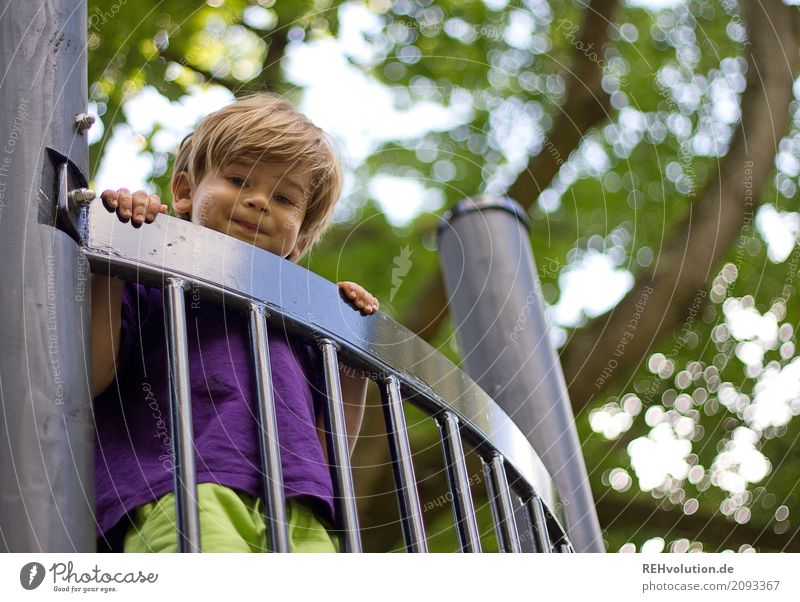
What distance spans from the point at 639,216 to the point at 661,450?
0.85 meters

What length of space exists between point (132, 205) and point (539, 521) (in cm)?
69

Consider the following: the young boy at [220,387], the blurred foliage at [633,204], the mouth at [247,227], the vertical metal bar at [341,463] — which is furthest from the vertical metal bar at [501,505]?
the blurred foliage at [633,204]

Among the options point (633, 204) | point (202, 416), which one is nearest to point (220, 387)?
point (202, 416)

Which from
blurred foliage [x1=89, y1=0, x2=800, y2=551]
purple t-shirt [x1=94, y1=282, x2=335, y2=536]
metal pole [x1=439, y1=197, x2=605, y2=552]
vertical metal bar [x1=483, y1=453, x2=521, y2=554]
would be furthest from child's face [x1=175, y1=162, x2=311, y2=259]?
blurred foliage [x1=89, y1=0, x2=800, y2=551]

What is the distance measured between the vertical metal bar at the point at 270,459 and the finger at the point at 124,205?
0.56 ft

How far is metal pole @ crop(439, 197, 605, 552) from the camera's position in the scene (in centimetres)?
189

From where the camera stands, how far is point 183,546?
848mm

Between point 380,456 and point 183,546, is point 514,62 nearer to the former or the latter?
point 380,456

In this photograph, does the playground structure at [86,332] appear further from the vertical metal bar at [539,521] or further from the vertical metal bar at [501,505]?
the vertical metal bar at [539,521]

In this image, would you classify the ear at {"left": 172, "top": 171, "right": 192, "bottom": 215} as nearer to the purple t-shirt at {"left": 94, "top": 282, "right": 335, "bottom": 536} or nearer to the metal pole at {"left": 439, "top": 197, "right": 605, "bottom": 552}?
the purple t-shirt at {"left": 94, "top": 282, "right": 335, "bottom": 536}

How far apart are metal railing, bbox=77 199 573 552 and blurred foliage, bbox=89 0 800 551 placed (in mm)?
1848

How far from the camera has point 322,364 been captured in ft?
3.49

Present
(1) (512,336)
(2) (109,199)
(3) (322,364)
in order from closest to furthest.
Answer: (2) (109,199), (3) (322,364), (1) (512,336)

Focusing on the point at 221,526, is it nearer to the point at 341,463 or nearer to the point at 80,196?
the point at 341,463
